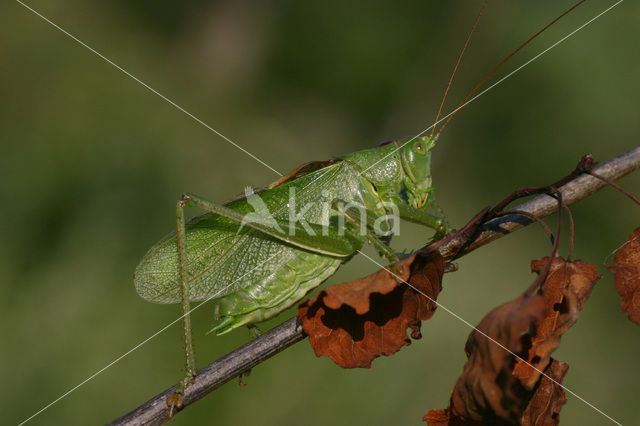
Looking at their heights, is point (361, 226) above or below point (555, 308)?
above

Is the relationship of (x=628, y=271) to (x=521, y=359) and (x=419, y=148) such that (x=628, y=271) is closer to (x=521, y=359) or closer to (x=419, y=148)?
(x=521, y=359)

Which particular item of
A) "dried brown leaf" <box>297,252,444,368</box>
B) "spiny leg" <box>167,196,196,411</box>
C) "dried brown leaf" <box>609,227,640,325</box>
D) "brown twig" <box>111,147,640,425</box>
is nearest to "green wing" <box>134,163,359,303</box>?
"spiny leg" <box>167,196,196,411</box>

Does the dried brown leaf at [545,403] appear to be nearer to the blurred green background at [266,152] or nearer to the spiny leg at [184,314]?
the spiny leg at [184,314]

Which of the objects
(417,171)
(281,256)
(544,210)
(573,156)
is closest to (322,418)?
(281,256)

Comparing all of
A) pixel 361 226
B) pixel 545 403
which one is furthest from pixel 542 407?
pixel 361 226

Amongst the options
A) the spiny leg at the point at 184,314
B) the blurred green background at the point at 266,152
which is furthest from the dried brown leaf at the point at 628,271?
the blurred green background at the point at 266,152

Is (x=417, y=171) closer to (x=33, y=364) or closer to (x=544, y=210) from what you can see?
(x=544, y=210)

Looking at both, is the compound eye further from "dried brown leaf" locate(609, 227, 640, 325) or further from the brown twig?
"dried brown leaf" locate(609, 227, 640, 325)
